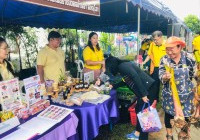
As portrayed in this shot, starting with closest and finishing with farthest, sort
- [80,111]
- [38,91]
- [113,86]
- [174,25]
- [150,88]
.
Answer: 1. [38,91]
2. [80,111]
3. [150,88]
4. [113,86]
5. [174,25]

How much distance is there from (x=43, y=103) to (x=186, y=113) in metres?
1.90

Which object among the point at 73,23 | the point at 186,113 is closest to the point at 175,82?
the point at 186,113

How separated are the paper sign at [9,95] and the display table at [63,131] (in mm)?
258

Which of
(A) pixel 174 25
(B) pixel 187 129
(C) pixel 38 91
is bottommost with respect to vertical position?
(B) pixel 187 129

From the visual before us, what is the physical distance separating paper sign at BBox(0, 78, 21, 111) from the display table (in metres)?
0.26

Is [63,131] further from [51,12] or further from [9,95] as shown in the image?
[51,12]

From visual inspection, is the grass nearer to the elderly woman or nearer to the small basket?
the small basket

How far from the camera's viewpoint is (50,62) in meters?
3.61

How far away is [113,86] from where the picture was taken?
3.54 metres

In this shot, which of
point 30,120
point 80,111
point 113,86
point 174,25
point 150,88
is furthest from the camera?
point 174,25

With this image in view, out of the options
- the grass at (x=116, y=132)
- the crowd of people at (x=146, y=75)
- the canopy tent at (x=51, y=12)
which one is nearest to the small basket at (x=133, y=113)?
the grass at (x=116, y=132)

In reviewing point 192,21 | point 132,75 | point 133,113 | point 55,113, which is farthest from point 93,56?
point 192,21

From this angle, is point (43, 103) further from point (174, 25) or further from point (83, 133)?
point (174, 25)

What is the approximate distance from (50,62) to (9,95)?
159 centimetres
